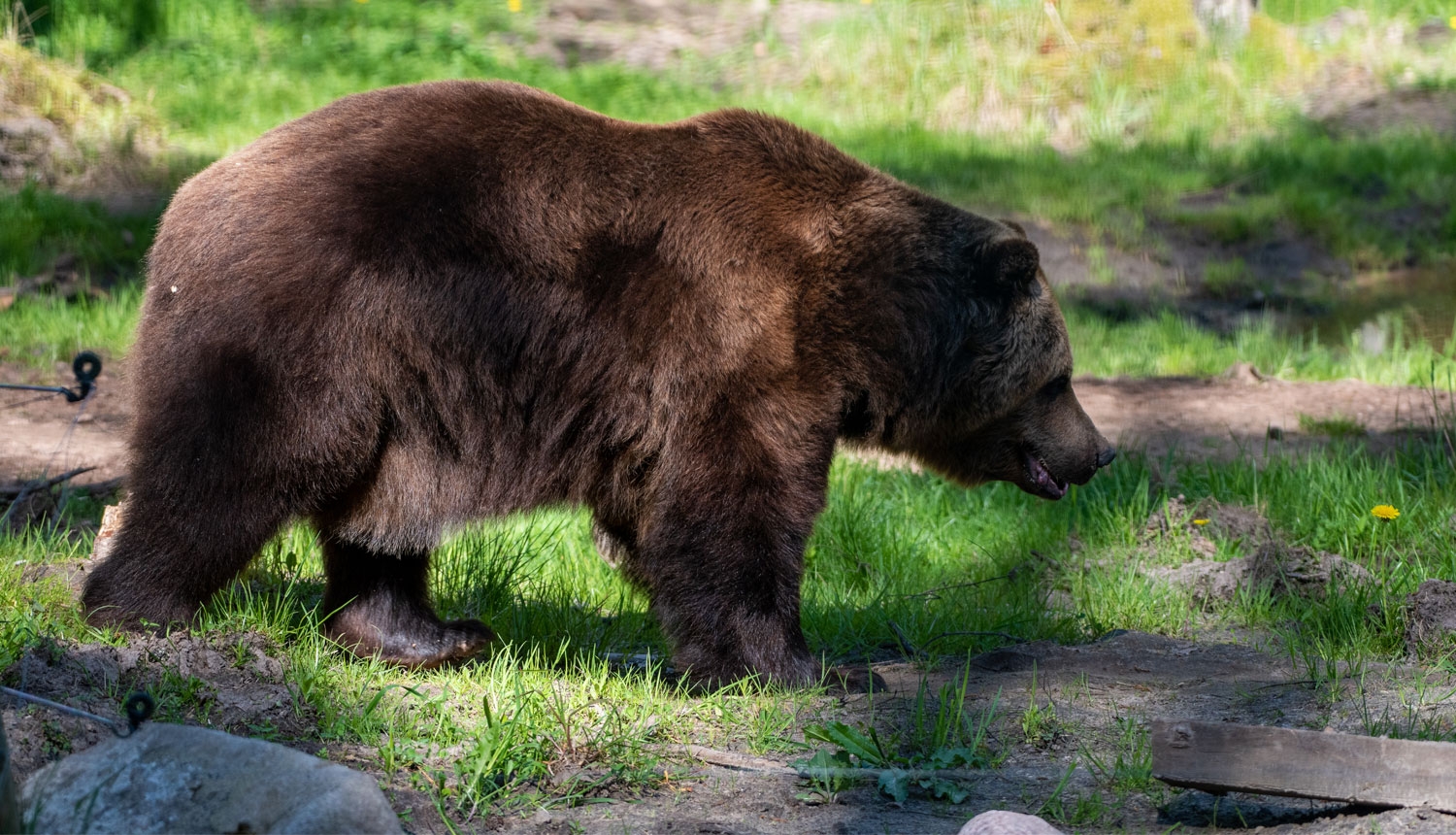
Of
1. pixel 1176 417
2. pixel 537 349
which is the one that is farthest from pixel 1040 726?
pixel 1176 417

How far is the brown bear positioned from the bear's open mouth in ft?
1.37

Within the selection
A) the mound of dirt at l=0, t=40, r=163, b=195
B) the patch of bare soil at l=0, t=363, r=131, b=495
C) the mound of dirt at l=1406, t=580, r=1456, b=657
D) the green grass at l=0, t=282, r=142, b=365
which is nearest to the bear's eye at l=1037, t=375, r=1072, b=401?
the mound of dirt at l=1406, t=580, r=1456, b=657

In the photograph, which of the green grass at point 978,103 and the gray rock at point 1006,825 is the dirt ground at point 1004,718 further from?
the green grass at point 978,103

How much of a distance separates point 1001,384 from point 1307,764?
2.08 m

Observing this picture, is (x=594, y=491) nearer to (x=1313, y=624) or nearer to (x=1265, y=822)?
(x=1265, y=822)

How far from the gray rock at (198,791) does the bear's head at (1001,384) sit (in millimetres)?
2726

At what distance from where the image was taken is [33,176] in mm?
10297

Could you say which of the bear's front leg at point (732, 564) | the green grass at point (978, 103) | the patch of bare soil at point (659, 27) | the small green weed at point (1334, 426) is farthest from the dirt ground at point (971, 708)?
the patch of bare soil at point (659, 27)

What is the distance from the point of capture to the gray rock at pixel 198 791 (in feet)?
9.51

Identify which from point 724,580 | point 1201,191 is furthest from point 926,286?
point 1201,191

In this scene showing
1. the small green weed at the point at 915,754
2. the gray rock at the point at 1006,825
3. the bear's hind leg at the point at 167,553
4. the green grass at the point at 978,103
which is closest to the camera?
the gray rock at the point at 1006,825

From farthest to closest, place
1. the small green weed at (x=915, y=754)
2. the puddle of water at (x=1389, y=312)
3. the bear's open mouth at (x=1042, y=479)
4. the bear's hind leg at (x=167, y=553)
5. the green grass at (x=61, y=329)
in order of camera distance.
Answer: the puddle of water at (x=1389, y=312)
the green grass at (x=61, y=329)
the bear's open mouth at (x=1042, y=479)
the bear's hind leg at (x=167, y=553)
the small green weed at (x=915, y=754)

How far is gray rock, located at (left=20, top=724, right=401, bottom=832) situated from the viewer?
114 inches

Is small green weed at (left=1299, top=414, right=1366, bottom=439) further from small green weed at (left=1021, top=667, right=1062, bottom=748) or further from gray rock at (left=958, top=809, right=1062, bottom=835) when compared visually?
gray rock at (left=958, top=809, right=1062, bottom=835)
